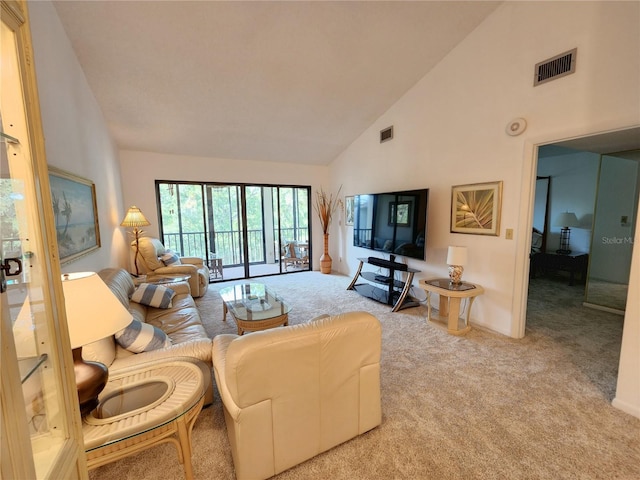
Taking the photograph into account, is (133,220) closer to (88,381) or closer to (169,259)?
(169,259)

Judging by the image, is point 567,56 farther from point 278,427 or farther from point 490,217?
point 278,427

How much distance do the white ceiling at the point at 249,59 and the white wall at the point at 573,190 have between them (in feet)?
10.00

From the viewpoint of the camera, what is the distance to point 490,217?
2936mm

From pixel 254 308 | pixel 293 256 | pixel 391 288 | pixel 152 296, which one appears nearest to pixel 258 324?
pixel 254 308

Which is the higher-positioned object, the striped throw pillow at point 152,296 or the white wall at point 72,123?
the white wall at point 72,123

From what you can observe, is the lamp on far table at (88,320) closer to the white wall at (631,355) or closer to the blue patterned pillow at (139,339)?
the blue patterned pillow at (139,339)

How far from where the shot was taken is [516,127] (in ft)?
8.68

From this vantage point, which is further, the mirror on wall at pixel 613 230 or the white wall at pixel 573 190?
the white wall at pixel 573 190

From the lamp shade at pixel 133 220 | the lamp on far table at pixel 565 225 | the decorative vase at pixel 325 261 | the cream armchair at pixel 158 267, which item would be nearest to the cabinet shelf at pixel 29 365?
the cream armchair at pixel 158 267

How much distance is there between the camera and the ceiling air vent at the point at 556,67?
227cm

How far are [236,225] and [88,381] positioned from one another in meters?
5.02

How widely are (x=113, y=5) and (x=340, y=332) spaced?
3135mm

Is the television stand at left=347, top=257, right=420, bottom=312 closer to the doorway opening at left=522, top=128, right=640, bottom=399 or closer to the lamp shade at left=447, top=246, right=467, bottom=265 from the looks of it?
the lamp shade at left=447, top=246, right=467, bottom=265

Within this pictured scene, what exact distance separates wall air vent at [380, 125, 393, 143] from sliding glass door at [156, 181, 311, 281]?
6.93 ft
